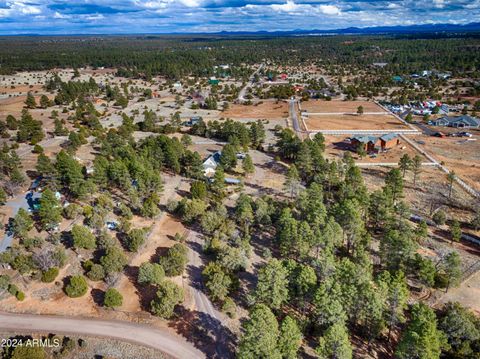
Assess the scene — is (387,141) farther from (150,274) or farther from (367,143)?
(150,274)

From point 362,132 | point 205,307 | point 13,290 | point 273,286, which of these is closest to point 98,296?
point 13,290

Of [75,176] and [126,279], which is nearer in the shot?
[126,279]

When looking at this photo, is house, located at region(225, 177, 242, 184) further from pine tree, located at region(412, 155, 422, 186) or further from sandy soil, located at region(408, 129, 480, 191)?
sandy soil, located at region(408, 129, 480, 191)

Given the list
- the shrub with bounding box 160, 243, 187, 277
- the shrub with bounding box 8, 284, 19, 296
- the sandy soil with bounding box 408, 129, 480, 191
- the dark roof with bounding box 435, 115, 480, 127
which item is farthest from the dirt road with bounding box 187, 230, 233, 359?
the dark roof with bounding box 435, 115, 480, 127

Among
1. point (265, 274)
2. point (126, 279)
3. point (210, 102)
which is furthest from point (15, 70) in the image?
point (265, 274)

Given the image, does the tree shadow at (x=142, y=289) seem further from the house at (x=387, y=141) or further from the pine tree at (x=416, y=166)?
the house at (x=387, y=141)

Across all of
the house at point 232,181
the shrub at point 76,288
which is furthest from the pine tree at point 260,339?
the house at point 232,181

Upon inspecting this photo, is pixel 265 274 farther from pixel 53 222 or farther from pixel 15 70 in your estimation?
pixel 15 70
